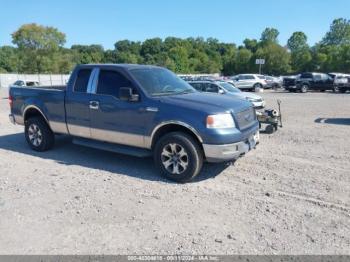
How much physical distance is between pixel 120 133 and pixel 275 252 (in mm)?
3669

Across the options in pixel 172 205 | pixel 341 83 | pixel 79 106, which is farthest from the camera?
pixel 341 83

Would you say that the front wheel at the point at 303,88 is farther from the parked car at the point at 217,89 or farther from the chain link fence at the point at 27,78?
the chain link fence at the point at 27,78

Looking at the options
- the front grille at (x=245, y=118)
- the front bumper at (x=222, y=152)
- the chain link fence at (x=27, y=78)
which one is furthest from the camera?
the chain link fence at (x=27, y=78)

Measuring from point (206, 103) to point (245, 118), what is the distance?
2.65 feet

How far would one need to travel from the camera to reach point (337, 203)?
4.89 meters

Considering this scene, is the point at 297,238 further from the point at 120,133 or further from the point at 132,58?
the point at 132,58

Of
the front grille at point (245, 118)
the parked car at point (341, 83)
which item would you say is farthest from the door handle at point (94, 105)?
the parked car at point (341, 83)

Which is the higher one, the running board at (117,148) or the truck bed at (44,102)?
the truck bed at (44,102)

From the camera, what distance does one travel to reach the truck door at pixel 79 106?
22.8 ft

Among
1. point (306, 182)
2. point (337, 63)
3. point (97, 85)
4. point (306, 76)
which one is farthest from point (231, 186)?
point (337, 63)

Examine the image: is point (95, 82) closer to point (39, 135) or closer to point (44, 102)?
point (44, 102)

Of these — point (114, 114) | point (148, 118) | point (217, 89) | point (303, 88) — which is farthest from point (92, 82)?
point (303, 88)

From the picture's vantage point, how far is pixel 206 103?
5.95 metres

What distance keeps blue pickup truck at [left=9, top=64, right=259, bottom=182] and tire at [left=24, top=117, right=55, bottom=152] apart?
0.07 feet
